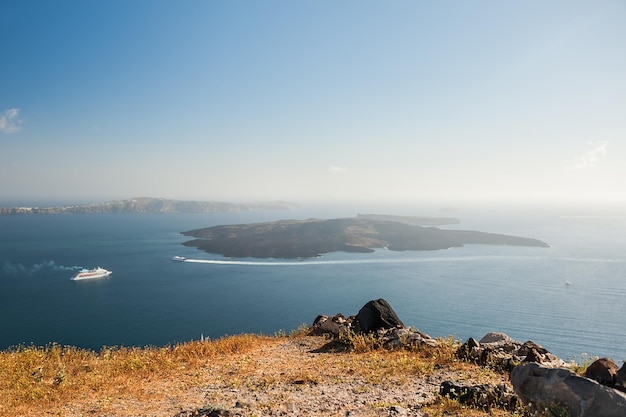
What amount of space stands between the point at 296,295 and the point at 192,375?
3862 inches

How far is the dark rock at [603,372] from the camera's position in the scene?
6.64m

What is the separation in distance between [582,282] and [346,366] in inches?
5595

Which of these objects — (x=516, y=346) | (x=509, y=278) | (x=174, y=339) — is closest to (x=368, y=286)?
(x=509, y=278)

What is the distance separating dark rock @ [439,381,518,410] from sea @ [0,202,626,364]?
3858 centimetres

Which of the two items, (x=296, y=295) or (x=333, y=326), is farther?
(x=296, y=295)

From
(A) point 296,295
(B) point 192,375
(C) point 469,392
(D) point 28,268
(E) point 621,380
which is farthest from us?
(D) point 28,268

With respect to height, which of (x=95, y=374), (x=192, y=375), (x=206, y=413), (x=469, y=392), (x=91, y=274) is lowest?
(x=91, y=274)

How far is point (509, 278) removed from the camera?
123250mm

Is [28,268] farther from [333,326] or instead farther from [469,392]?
[469,392]

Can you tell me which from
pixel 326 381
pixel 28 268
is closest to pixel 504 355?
pixel 326 381

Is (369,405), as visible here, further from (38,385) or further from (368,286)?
(368,286)

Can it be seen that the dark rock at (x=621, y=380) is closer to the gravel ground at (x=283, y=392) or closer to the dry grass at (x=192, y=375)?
the dry grass at (x=192, y=375)

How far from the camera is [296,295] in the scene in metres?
107

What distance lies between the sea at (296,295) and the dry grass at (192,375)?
108 ft
